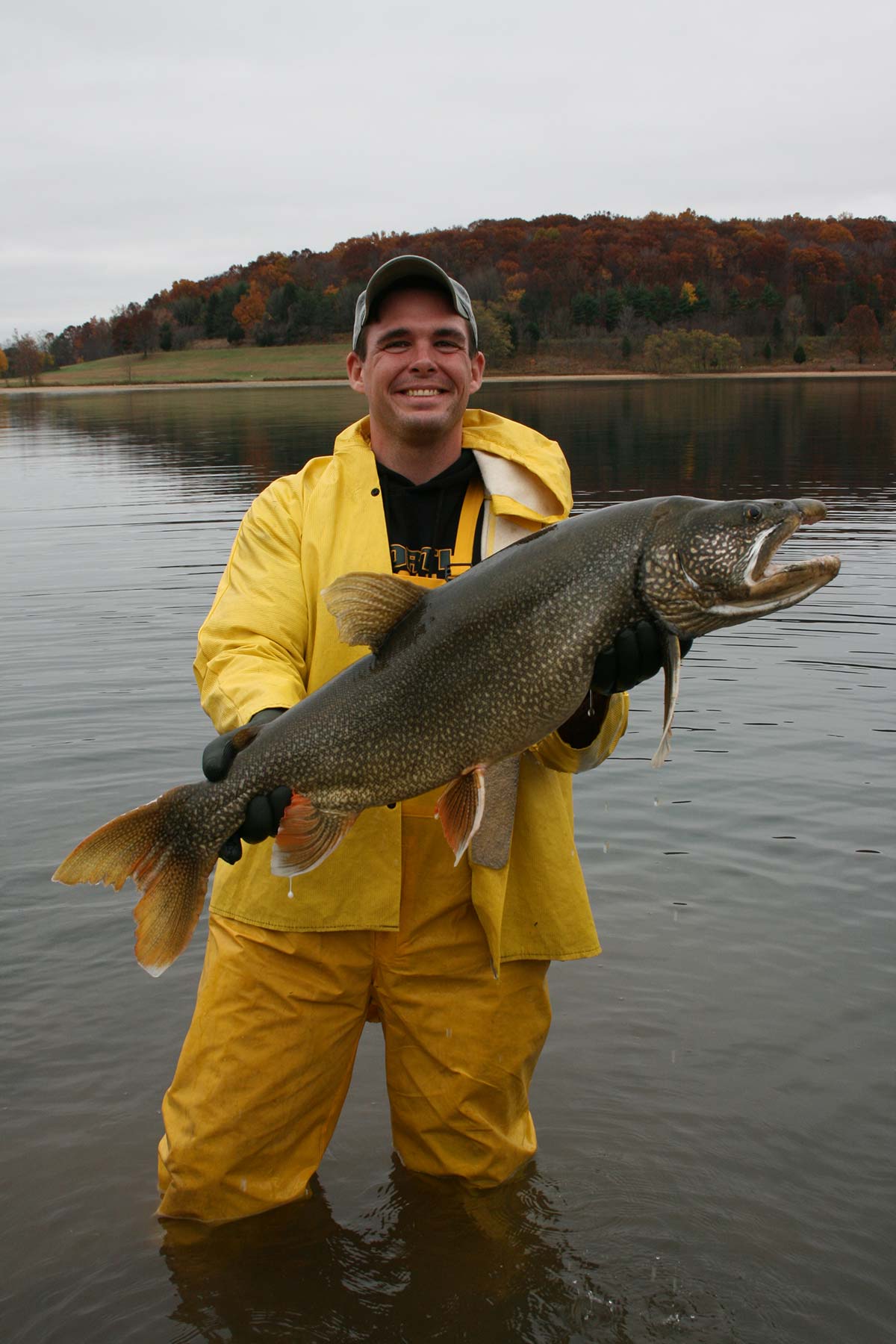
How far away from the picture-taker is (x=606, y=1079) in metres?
4.91

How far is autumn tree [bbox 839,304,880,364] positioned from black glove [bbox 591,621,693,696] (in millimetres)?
95197

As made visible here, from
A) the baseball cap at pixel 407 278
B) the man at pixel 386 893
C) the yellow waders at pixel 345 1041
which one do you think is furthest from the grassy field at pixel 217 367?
the yellow waders at pixel 345 1041

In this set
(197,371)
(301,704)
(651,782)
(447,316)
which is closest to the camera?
(301,704)

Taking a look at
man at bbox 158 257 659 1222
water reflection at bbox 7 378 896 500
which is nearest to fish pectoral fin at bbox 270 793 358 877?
man at bbox 158 257 659 1222

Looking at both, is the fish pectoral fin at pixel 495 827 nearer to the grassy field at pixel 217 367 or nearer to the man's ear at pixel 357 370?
the man's ear at pixel 357 370

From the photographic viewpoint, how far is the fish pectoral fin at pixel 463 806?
322cm

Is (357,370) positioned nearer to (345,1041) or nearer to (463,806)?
(463,806)

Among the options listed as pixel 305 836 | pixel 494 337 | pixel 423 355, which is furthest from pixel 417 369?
pixel 494 337

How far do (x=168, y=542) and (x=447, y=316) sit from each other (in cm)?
1487

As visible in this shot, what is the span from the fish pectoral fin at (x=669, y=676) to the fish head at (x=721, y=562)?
0.05m

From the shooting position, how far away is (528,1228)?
399 cm

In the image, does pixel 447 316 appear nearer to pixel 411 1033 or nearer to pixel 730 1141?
pixel 411 1033

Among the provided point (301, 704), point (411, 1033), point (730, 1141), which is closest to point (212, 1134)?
point (411, 1033)

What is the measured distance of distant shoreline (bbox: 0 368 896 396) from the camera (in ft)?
266
